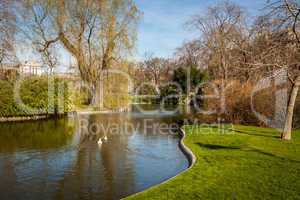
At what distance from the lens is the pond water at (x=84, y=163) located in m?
8.43

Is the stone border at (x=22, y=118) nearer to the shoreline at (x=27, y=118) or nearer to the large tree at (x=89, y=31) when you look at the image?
the shoreline at (x=27, y=118)

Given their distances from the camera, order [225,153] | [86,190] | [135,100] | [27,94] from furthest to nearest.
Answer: [135,100] → [27,94] → [225,153] → [86,190]

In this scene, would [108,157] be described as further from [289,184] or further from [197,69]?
[197,69]

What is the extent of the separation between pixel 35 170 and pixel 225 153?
6439mm

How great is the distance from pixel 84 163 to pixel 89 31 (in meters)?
24.4

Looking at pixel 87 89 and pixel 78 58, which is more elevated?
pixel 78 58

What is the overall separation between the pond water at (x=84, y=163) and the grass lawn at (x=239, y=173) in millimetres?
1034

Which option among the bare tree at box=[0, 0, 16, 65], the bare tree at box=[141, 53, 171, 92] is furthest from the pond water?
the bare tree at box=[141, 53, 171, 92]

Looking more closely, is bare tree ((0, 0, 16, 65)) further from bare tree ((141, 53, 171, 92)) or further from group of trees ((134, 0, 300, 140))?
bare tree ((141, 53, 171, 92))

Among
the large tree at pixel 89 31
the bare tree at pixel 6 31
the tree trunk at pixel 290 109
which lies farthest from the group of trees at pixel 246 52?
the bare tree at pixel 6 31

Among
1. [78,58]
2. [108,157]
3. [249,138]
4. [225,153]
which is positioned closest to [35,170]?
[108,157]

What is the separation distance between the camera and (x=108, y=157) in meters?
12.3

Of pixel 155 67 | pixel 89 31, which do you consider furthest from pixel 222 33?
pixel 155 67

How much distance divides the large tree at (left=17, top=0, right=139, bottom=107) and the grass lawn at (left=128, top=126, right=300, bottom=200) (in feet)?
73.1
